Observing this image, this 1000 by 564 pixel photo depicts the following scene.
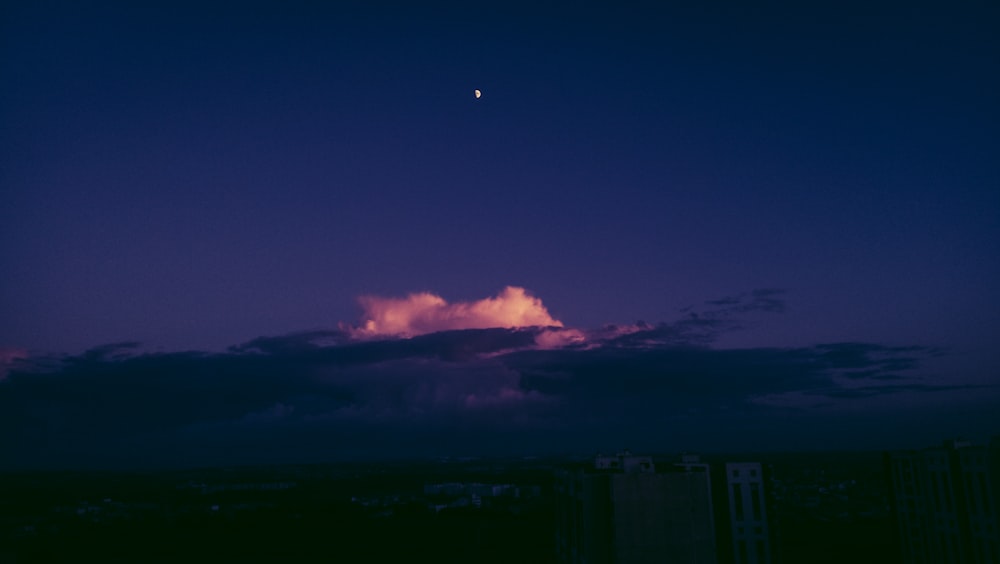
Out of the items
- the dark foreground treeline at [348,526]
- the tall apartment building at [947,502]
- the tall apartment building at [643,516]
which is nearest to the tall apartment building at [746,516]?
the tall apartment building at [643,516]

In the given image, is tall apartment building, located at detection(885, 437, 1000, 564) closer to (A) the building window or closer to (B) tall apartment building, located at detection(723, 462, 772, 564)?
(B) tall apartment building, located at detection(723, 462, 772, 564)

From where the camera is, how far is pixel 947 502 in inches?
1634

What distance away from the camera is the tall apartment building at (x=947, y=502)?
3772 cm

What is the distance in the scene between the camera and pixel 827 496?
14188cm

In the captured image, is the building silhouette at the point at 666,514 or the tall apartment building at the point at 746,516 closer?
the building silhouette at the point at 666,514

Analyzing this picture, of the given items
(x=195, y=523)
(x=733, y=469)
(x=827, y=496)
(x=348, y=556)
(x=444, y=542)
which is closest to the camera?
(x=733, y=469)

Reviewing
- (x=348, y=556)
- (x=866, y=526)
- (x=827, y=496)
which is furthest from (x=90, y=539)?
(x=827, y=496)

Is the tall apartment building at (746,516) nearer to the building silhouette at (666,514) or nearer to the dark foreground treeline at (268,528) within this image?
the building silhouette at (666,514)

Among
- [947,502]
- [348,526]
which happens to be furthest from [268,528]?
[947,502]

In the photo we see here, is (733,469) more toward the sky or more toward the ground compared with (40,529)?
more toward the sky

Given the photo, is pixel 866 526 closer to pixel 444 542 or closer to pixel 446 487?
pixel 444 542

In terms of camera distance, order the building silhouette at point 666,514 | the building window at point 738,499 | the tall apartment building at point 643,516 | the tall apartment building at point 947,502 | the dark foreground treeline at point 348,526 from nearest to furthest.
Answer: the tall apartment building at point 947,502 < the tall apartment building at point 643,516 < the building silhouette at point 666,514 < the building window at point 738,499 < the dark foreground treeline at point 348,526

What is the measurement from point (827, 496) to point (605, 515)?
415 feet

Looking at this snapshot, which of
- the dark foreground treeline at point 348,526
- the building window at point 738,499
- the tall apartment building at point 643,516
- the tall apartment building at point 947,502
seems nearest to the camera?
the tall apartment building at point 947,502
